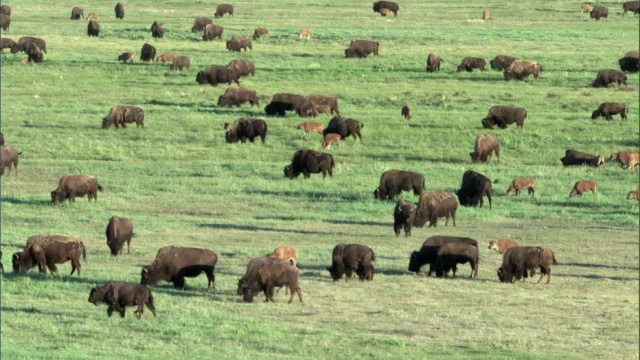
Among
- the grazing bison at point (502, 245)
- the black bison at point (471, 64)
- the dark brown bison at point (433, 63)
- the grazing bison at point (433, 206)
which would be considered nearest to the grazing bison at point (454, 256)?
the grazing bison at point (502, 245)

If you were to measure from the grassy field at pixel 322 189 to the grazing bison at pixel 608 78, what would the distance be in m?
0.96

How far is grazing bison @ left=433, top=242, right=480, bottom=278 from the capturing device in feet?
94.3

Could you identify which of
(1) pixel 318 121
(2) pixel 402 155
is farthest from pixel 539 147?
(1) pixel 318 121

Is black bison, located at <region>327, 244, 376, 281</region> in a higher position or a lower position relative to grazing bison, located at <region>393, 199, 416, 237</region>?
lower

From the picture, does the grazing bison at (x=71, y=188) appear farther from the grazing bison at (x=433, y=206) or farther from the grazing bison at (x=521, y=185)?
the grazing bison at (x=521, y=185)

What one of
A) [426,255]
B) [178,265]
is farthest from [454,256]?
[178,265]

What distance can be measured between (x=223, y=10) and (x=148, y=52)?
20.5 m

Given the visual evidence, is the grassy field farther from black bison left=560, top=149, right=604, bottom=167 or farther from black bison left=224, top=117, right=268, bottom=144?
black bison left=560, top=149, right=604, bottom=167

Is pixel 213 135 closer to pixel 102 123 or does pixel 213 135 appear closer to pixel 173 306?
pixel 102 123

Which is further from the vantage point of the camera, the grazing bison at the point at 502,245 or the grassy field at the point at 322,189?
the grazing bison at the point at 502,245

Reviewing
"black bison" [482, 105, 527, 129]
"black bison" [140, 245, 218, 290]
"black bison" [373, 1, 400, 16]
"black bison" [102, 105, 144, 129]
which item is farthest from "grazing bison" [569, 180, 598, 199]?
"black bison" [373, 1, 400, 16]

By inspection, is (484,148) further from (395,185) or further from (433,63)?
(433,63)

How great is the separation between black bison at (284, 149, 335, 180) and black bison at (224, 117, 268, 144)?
4.69 metres

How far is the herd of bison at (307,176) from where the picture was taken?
2611 cm
